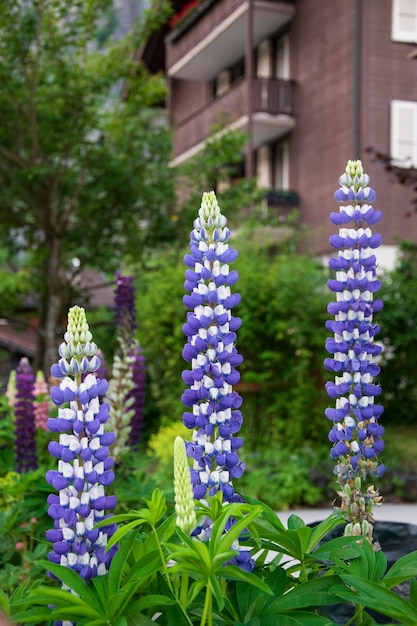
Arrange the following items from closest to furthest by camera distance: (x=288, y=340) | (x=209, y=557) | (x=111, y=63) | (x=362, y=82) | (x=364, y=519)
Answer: (x=209, y=557) < (x=364, y=519) < (x=288, y=340) < (x=111, y=63) < (x=362, y=82)

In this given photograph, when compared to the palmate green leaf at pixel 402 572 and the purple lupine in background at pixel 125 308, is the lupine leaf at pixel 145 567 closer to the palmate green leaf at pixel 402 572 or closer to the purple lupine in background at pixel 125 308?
the palmate green leaf at pixel 402 572

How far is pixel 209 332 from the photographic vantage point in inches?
96.3

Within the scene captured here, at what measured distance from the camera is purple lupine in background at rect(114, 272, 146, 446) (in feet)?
15.6

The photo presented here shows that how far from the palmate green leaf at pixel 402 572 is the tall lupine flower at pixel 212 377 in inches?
20.4

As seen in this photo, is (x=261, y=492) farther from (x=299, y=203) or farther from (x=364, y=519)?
(x=299, y=203)

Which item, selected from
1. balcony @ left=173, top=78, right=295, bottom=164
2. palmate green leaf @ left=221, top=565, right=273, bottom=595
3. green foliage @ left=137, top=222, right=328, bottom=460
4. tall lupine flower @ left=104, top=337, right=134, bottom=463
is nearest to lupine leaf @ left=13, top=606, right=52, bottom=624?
palmate green leaf @ left=221, top=565, right=273, bottom=595

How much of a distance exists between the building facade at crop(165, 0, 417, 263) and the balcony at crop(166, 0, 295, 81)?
1.3 inches

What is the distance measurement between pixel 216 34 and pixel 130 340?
17714 millimetres

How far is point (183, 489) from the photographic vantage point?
1.97 meters

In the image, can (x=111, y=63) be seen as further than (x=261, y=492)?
Yes

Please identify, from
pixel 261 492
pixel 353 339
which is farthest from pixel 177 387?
pixel 353 339

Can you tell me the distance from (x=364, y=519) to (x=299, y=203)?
1677 cm

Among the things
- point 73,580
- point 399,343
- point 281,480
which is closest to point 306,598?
point 73,580

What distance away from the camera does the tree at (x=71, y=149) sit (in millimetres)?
11219
